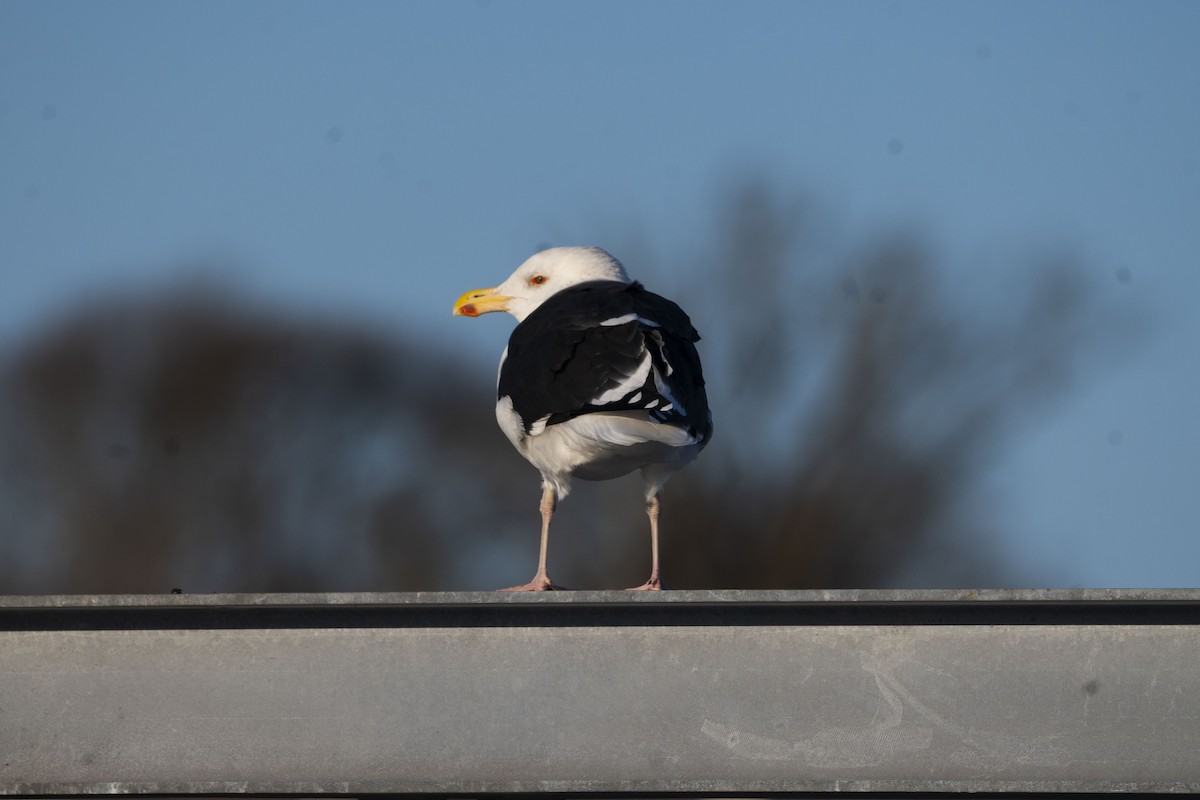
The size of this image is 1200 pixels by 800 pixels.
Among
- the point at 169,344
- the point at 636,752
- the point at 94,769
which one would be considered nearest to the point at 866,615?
the point at 636,752

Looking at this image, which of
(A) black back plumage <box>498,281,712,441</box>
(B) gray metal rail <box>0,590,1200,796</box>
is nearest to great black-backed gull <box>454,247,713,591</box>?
(A) black back plumage <box>498,281,712,441</box>

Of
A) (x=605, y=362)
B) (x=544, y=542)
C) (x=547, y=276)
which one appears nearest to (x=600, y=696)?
(x=605, y=362)

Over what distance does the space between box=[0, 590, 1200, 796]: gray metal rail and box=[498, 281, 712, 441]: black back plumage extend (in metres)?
2.39

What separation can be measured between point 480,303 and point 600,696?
16.2 ft

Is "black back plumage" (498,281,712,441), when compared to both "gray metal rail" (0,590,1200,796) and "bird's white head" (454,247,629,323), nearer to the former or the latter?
"bird's white head" (454,247,629,323)

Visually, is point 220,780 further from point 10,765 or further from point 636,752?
point 636,752

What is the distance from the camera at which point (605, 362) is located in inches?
295

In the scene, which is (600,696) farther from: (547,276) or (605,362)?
(547,276)

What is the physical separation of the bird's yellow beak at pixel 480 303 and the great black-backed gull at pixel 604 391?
1.01m

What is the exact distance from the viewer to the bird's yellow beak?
31.6 feet

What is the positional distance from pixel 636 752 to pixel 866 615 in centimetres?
79

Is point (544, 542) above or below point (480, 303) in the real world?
below

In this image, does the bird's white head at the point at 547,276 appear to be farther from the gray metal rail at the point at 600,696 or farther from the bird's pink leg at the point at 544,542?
the gray metal rail at the point at 600,696

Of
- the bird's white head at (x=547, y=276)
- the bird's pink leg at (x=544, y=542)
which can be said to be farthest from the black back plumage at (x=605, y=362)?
the bird's white head at (x=547, y=276)
